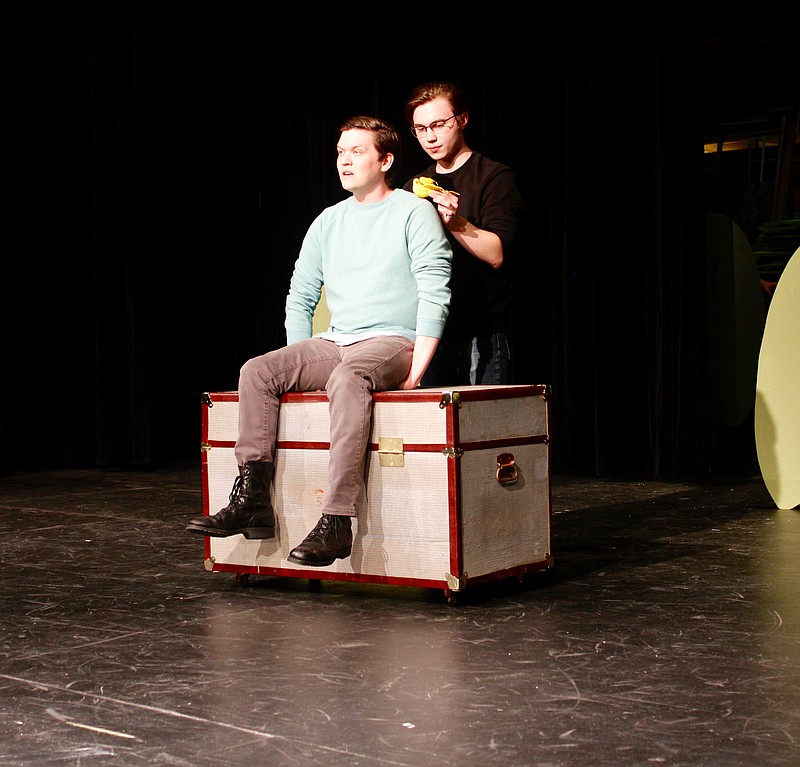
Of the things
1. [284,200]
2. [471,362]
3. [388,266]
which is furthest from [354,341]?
[284,200]

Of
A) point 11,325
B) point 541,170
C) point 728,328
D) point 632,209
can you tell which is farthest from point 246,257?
point 728,328

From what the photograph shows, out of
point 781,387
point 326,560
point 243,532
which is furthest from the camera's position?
point 781,387

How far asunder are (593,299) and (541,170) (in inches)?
23.5

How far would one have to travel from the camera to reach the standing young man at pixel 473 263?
2.77m

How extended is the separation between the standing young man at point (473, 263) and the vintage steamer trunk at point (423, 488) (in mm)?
218

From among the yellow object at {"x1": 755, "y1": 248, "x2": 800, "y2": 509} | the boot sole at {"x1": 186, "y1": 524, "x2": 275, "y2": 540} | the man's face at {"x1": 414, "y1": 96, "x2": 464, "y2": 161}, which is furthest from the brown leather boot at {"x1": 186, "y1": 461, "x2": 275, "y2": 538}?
the yellow object at {"x1": 755, "y1": 248, "x2": 800, "y2": 509}

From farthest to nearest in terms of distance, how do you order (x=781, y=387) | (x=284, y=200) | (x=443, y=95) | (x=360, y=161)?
(x=284, y=200), (x=781, y=387), (x=443, y=95), (x=360, y=161)

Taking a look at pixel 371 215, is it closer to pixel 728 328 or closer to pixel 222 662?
pixel 222 662

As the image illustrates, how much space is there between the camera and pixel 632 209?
186 inches

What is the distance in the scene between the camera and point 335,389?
245 cm

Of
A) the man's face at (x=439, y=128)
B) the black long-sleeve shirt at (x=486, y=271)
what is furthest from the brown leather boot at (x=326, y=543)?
the man's face at (x=439, y=128)

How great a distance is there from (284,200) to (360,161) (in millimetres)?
3078

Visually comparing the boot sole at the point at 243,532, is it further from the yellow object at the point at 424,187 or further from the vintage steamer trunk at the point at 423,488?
the yellow object at the point at 424,187

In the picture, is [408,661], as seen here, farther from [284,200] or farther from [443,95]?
[284,200]
